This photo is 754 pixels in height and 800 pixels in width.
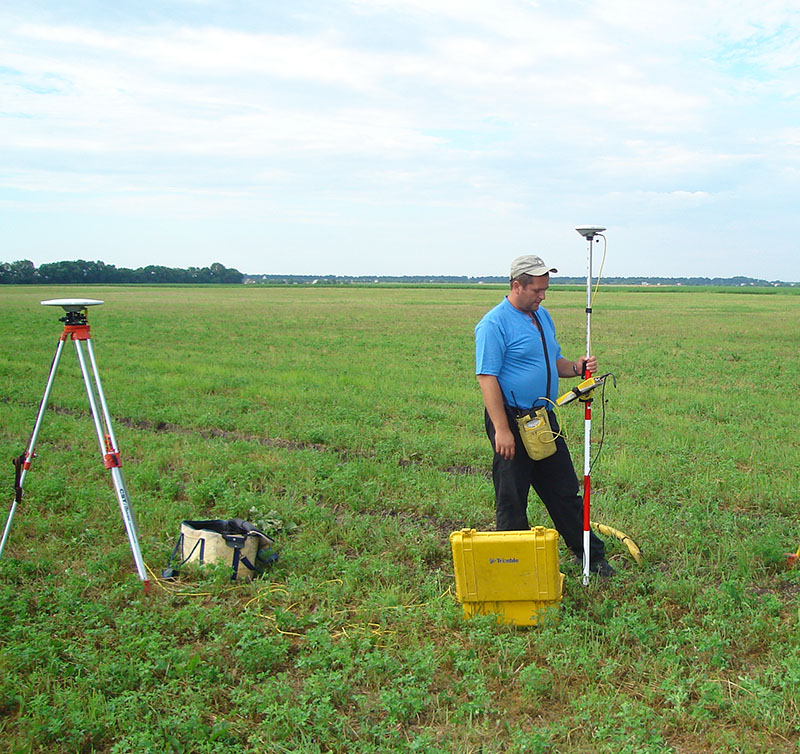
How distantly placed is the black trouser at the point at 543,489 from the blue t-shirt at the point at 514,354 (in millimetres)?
211

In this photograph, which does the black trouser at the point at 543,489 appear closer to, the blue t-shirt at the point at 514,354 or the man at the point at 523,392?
→ the man at the point at 523,392

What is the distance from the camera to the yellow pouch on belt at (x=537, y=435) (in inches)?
200

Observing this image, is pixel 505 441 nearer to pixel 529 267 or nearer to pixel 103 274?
pixel 529 267

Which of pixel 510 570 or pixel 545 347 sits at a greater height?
pixel 545 347

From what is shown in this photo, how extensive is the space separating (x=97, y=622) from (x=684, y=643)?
375cm

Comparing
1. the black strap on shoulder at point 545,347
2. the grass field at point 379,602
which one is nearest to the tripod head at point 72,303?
the grass field at point 379,602

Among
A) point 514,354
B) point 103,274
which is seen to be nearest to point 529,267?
point 514,354

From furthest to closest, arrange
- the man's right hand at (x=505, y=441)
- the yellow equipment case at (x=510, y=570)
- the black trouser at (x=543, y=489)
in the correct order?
Result: the black trouser at (x=543, y=489) < the man's right hand at (x=505, y=441) < the yellow equipment case at (x=510, y=570)

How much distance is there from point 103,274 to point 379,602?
12232 centimetres

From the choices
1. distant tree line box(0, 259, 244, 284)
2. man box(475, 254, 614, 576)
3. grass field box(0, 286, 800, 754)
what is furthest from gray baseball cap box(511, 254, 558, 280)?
distant tree line box(0, 259, 244, 284)

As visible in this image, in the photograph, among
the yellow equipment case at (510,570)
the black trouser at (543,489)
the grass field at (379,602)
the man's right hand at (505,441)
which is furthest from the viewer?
the black trouser at (543,489)

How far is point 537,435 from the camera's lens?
509 centimetres

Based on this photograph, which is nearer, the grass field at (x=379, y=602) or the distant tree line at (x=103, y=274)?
the grass field at (x=379, y=602)

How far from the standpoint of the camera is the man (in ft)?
16.6
